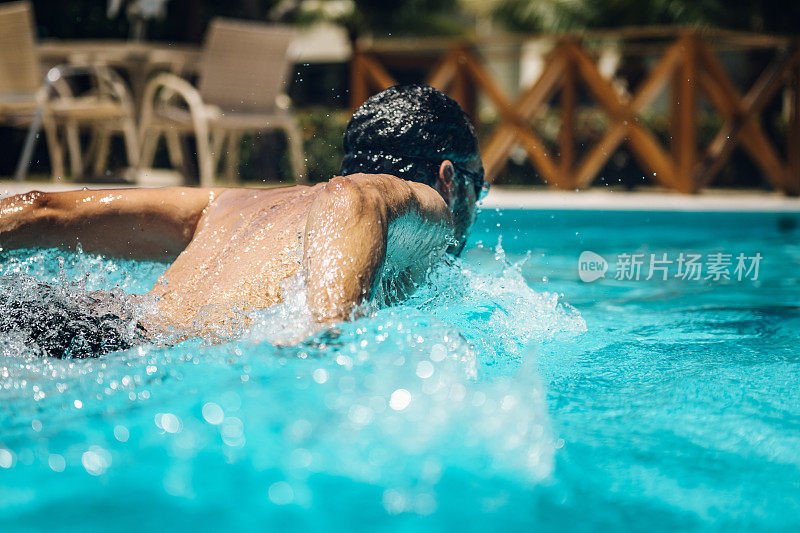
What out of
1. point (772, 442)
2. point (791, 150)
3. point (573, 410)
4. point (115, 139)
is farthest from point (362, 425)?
point (115, 139)

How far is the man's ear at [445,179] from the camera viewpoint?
7.50 ft

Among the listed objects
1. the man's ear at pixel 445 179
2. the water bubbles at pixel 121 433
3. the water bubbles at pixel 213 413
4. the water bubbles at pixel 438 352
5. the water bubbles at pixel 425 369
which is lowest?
the water bubbles at pixel 121 433

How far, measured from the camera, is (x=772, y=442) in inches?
82.1

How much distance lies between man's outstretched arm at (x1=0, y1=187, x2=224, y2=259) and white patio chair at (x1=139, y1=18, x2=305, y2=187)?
15.9 ft

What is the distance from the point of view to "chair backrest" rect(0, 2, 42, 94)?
7730mm

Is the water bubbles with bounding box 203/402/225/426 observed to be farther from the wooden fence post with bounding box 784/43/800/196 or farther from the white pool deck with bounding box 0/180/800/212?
the wooden fence post with bounding box 784/43/800/196

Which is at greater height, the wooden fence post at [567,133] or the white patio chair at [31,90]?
the white patio chair at [31,90]

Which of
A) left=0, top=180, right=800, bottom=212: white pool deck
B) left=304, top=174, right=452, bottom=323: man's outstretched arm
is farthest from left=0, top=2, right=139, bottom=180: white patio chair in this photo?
left=304, top=174, right=452, bottom=323: man's outstretched arm

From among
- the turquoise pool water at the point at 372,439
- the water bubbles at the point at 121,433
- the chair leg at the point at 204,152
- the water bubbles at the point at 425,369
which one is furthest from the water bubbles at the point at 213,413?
the chair leg at the point at 204,152

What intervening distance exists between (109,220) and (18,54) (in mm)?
6405

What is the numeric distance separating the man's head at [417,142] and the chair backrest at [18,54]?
6.61m

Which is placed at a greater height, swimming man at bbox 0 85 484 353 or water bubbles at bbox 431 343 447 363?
swimming man at bbox 0 85 484 353

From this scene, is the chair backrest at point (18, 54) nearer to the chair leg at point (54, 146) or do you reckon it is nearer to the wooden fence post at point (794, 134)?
the chair leg at point (54, 146)

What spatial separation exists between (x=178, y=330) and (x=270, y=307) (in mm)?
303
